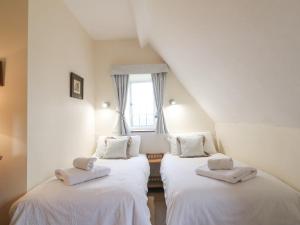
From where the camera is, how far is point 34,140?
1.84 meters

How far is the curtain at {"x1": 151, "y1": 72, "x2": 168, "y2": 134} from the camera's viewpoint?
3488 mm

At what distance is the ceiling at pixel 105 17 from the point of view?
2523mm

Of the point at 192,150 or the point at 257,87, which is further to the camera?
the point at 192,150

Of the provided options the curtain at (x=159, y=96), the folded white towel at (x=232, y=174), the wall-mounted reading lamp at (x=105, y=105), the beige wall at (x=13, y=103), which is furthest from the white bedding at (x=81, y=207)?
the wall-mounted reading lamp at (x=105, y=105)

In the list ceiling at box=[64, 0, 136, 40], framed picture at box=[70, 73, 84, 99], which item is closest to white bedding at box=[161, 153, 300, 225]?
framed picture at box=[70, 73, 84, 99]

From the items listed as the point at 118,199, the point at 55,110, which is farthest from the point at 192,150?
the point at 55,110

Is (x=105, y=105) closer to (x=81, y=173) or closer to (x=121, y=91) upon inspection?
(x=121, y=91)

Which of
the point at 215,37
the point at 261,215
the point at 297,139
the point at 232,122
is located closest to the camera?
the point at 261,215

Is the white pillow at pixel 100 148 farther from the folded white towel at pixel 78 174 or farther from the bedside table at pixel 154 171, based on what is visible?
the folded white towel at pixel 78 174

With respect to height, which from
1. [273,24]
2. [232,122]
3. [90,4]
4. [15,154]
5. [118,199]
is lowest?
[118,199]

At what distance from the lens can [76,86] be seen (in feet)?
9.17

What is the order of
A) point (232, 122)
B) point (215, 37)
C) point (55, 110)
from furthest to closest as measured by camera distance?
point (232, 122)
point (55, 110)
point (215, 37)

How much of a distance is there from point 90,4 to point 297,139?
2642mm

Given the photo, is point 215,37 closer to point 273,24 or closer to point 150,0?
point 273,24
